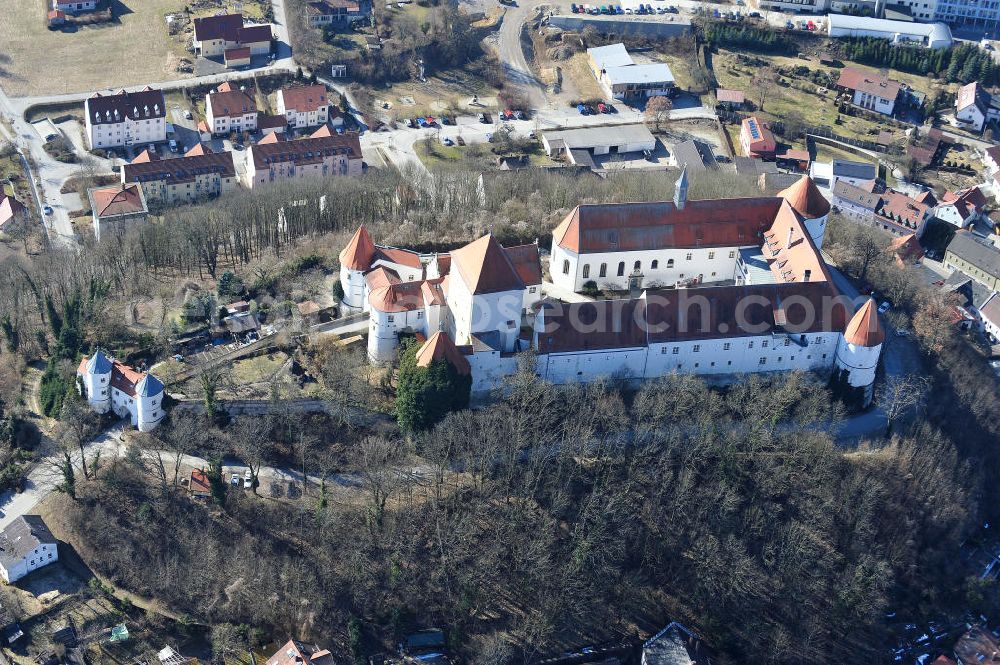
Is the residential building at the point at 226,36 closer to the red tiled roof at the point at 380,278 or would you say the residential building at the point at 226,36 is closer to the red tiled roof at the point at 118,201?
the red tiled roof at the point at 118,201

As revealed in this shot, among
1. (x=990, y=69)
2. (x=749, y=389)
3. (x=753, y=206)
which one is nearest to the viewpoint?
(x=749, y=389)

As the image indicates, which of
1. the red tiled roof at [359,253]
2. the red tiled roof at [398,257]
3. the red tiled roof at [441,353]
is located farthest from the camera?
the red tiled roof at [398,257]

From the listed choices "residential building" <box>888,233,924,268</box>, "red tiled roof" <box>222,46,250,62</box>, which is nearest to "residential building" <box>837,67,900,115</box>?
"residential building" <box>888,233,924,268</box>

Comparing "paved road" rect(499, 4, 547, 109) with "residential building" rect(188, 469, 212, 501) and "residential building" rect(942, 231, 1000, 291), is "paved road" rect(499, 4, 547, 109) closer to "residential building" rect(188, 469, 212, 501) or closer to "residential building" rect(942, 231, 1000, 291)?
"residential building" rect(942, 231, 1000, 291)

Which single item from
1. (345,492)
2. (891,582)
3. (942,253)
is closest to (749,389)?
(891,582)

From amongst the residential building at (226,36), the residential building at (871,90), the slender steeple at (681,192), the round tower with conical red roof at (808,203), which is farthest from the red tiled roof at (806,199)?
the residential building at (226,36)

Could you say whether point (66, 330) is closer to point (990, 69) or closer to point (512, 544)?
point (512, 544)

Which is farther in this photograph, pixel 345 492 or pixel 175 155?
pixel 175 155
